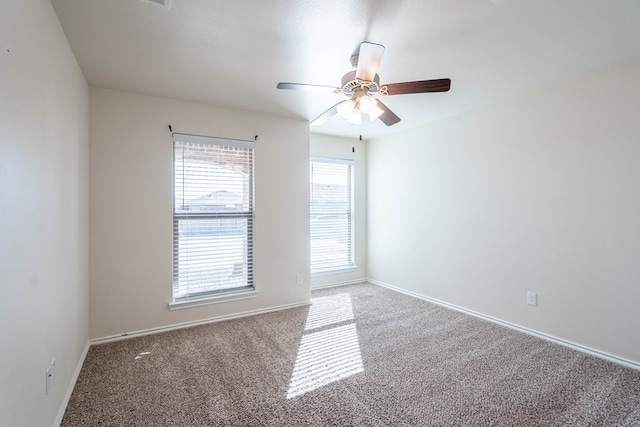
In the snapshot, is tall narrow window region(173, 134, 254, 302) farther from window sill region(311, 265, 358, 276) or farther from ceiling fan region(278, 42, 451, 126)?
ceiling fan region(278, 42, 451, 126)

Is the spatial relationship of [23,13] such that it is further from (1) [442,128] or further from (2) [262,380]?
(1) [442,128]

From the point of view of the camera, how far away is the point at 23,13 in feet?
4.50

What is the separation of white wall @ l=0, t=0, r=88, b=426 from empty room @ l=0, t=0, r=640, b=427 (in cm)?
2

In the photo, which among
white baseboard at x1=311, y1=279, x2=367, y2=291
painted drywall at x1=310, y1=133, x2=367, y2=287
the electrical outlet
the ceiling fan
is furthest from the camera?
painted drywall at x1=310, y1=133, x2=367, y2=287

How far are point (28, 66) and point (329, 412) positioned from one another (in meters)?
2.41

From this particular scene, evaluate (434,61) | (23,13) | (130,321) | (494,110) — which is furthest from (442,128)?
(130,321)

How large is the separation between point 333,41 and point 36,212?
1.99 metres

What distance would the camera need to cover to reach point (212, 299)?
3.37 meters

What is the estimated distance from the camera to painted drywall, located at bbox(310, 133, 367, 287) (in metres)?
4.86

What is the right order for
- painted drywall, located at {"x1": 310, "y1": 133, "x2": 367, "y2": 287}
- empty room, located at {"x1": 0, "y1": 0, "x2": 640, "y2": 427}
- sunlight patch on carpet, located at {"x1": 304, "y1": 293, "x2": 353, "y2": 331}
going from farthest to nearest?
painted drywall, located at {"x1": 310, "y1": 133, "x2": 367, "y2": 287} → sunlight patch on carpet, located at {"x1": 304, "y1": 293, "x2": 353, "y2": 331} → empty room, located at {"x1": 0, "y1": 0, "x2": 640, "y2": 427}

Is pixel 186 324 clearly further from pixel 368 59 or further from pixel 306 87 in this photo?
pixel 368 59

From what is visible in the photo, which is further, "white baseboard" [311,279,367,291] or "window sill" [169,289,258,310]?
"white baseboard" [311,279,367,291]

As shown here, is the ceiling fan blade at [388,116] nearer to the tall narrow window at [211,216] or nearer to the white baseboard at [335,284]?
the tall narrow window at [211,216]

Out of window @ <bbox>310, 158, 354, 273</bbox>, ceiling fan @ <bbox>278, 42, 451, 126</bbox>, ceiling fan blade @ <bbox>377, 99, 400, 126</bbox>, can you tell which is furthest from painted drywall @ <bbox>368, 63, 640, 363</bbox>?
ceiling fan @ <bbox>278, 42, 451, 126</bbox>
